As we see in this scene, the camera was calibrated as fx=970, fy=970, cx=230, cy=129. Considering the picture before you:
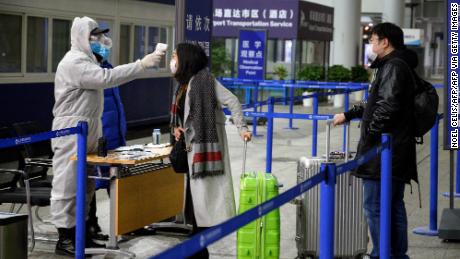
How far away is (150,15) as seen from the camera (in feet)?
62.7

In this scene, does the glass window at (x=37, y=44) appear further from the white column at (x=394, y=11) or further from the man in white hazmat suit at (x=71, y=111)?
the white column at (x=394, y=11)

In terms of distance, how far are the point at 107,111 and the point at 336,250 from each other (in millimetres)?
2371

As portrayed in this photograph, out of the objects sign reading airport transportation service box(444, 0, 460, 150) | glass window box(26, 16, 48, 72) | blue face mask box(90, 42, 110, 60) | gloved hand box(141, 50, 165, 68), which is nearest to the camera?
gloved hand box(141, 50, 165, 68)

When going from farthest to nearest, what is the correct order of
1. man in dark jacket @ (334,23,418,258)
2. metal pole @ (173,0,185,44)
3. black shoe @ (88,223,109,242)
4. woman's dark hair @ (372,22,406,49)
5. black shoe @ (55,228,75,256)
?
metal pole @ (173,0,185,44) < black shoe @ (88,223,109,242) < black shoe @ (55,228,75,256) < woman's dark hair @ (372,22,406,49) < man in dark jacket @ (334,23,418,258)

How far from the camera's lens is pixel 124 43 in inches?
720

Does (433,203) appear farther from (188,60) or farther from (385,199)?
(188,60)

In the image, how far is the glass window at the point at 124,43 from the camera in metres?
18.1

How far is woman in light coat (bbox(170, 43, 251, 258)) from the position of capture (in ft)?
22.2

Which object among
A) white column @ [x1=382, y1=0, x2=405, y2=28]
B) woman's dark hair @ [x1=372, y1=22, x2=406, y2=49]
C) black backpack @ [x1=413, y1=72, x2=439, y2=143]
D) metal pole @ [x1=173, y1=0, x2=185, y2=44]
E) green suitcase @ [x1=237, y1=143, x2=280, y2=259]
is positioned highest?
white column @ [x1=382, y1=0, x2=405, y2=28]

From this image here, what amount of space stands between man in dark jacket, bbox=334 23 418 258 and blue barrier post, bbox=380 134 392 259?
18 cm

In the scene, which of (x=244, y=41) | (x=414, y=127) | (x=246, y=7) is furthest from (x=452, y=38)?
(x=246, y=7)

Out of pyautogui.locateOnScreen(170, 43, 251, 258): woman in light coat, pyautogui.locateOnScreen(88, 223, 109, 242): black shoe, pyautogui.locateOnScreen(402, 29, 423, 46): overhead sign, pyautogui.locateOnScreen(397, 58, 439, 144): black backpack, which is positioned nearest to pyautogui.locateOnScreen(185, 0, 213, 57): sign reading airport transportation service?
pyautogui.locateOnScreen(88, 223, 109, 242): black shoe

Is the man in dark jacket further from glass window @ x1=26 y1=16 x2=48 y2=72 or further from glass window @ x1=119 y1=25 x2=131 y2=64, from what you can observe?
glass window @ x1=119 y1=25 x2=131 y2=64

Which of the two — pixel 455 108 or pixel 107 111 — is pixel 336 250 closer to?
pixel 455 108
